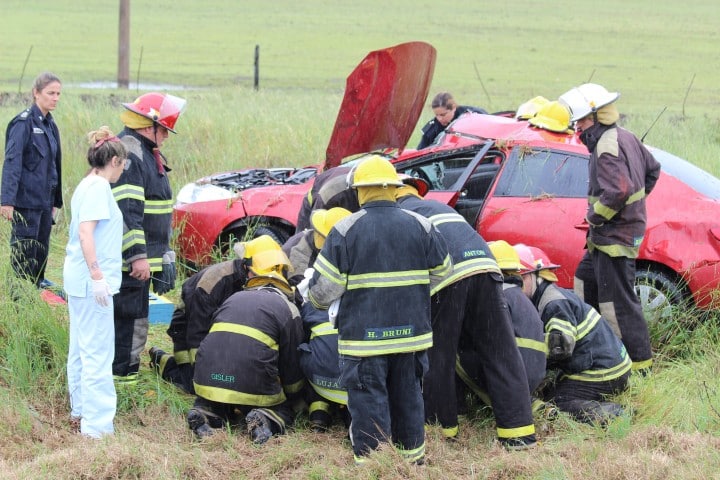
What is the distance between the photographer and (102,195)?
5.05 m

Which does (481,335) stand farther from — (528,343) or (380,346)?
(380,346)

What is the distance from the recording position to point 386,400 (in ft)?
15.8

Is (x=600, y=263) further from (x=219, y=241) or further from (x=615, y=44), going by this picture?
(x=615, y=44)

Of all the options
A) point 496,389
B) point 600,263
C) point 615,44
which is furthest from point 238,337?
point 615,44

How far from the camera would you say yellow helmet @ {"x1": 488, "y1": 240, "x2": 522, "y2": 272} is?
559 centimetres

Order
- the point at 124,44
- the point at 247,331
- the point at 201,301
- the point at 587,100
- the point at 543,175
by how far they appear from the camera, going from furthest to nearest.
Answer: the point at 124,44 → the point at 543,175 → the point at 587,100 → the point at 201,301 → the point at 247,331

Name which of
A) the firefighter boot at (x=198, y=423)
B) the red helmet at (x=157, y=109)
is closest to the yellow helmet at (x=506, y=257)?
the firefighter boot at (x=198, y=423)

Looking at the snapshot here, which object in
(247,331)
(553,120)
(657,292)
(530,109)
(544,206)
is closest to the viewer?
(247,331)

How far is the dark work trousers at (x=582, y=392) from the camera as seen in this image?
5.62 m

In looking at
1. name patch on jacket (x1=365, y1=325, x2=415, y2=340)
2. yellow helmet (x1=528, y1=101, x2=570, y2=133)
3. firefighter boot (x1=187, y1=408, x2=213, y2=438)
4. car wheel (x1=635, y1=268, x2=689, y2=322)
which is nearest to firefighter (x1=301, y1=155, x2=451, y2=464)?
name patch on jacket (x1=365, y1=325, x2=415, y2=340)

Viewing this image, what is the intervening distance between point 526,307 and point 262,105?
10.5 meters

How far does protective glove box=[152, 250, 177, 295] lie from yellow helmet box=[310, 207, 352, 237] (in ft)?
3.40

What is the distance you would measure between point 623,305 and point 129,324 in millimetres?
3199

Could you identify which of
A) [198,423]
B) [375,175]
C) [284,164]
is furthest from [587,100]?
[284,164]
